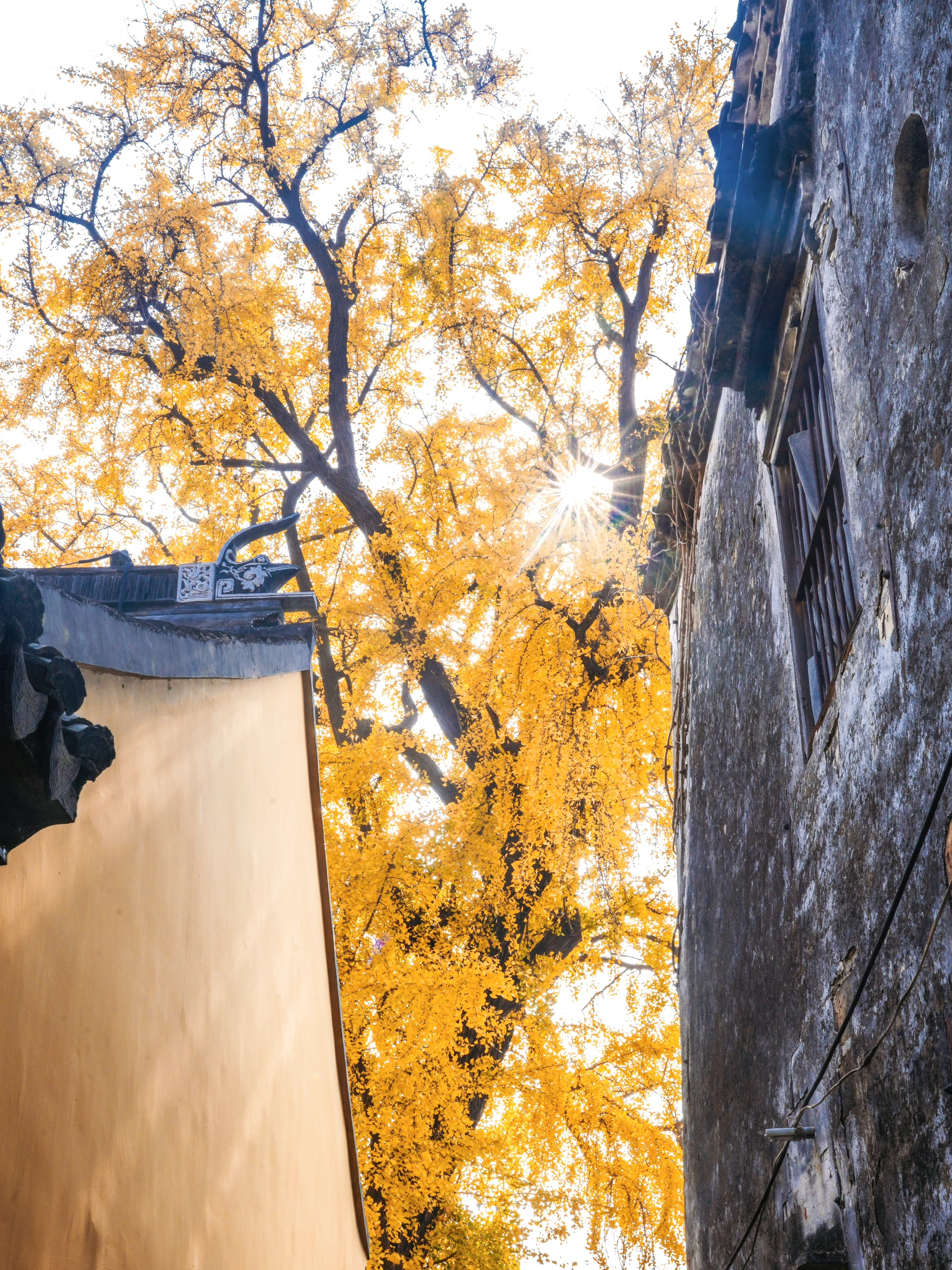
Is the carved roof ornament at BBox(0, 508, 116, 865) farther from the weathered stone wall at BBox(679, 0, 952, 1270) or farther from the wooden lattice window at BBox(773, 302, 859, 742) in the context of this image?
the wooden lattice window at BBox(773, 302, 859, 742)

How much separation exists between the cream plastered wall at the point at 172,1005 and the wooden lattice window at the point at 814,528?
1.94 meters

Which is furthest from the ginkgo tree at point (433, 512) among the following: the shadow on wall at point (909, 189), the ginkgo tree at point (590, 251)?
the shadow on wall at point (909, 189)

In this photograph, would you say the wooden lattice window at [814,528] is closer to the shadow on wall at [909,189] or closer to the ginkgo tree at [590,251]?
the shadow on wall at [909,189]

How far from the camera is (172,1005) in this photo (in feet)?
9.62

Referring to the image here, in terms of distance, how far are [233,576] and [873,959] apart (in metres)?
3.43

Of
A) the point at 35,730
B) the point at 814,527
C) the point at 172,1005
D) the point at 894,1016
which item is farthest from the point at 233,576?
the point at 894,1016

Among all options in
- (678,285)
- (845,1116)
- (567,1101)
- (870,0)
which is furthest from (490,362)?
(845,1116)

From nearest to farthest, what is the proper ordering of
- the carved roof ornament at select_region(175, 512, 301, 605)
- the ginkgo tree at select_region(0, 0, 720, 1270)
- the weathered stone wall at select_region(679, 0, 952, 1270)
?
the weathered stone wall at select_region(679, 0, 952, 1270) < the carved roof ornament at select_region(175, 512, 301, 605) < the ginkgo tree at select_region(0, 0, 720, 1270)

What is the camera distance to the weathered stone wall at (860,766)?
1.95m

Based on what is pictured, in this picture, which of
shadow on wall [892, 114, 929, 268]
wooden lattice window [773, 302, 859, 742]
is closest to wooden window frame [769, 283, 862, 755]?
wooden lattice window [773, 302, 859, 742]

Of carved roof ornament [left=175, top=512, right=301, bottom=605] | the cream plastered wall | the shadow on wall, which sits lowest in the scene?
the cream plastered wall

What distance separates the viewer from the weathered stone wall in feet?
6.41

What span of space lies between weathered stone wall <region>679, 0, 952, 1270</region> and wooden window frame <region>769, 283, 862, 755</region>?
0.08m

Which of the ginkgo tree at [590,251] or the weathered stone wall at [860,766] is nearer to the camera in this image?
the weathered stone wall at [860,766]
